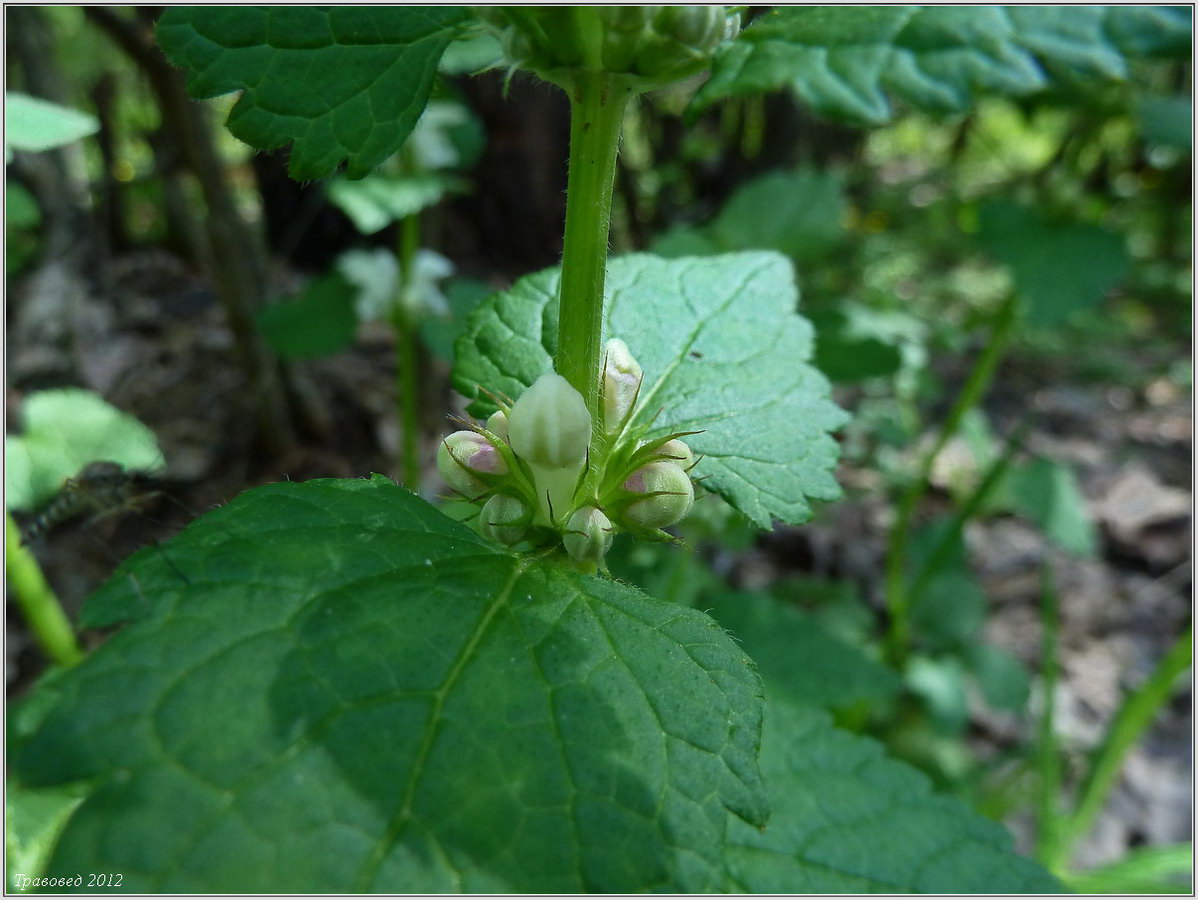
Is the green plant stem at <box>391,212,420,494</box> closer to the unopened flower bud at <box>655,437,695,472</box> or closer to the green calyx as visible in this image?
the unopened flower bud at <box>655,437,695,472</box>

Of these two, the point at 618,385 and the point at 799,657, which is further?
the point at 799,657

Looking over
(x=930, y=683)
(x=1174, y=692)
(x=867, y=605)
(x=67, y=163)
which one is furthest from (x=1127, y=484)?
(x=67, y=163)

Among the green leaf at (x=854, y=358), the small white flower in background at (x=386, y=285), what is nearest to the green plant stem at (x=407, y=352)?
the small white flower in background at (x=386, y=285)

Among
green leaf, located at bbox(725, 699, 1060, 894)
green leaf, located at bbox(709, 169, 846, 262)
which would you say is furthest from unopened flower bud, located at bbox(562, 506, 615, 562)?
green leaf, located at bbox(709, 169, 846, 262)

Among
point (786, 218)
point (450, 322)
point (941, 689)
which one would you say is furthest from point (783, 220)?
point (941, 689)

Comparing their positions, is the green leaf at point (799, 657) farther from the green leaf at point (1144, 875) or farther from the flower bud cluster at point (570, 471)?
the flower bud cluster at point (570, 471)

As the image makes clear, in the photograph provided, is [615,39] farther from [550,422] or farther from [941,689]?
[941,689]
